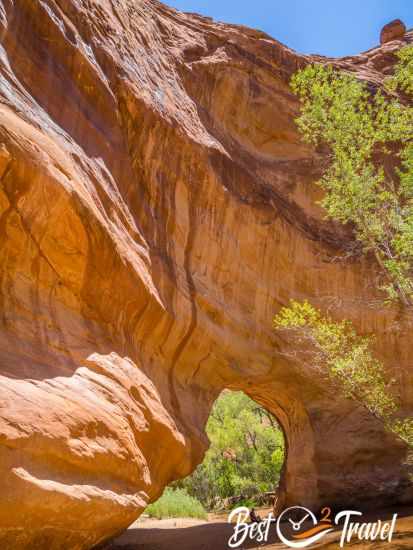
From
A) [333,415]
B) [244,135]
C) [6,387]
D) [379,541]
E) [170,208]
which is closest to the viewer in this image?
[6,387]

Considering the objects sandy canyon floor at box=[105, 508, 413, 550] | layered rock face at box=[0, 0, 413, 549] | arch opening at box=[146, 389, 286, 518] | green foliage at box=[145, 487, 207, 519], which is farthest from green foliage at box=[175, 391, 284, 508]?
sandy canyon floor at box=[105, 508, 413, 550]

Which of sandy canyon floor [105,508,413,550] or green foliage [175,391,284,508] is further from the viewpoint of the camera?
green foliage [175,391,284,508]

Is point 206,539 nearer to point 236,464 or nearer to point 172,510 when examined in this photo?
point 172,510

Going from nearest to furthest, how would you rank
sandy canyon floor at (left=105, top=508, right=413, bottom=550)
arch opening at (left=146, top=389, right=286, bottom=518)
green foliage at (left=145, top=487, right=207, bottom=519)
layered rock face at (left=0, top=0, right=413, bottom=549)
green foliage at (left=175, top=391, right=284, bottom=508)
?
layered rock face at (left=0, top=0, right=413, bottom=549)
sandy canyon floor at (left=105, top=508, right=413, bottom=550)
green foliage at (left=145, top=487, right=207, bottom=519)
arch opening at (left=146, top=389, right=286, bottom=518)
green foliage at (left=175, top=391, right=284, bottom=508)


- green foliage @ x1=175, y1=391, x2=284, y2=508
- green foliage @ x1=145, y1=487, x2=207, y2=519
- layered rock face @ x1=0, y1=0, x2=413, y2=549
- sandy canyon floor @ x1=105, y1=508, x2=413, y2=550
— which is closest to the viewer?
layered rock face @ x1=0, y1=0, x2=413, y2=549

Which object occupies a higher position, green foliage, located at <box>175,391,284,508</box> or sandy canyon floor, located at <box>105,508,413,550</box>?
green foliage, located at <box>175,391,284,508</box>

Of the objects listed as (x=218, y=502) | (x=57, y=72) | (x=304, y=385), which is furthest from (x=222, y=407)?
(x=57, y=72)

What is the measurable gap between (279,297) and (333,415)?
404cm

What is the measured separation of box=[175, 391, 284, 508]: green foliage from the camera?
25.0m

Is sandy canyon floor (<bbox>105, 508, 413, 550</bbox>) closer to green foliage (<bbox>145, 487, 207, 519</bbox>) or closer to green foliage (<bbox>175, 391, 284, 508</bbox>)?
green foliage (<bbox>145, 487, 207, 519</bbox>)

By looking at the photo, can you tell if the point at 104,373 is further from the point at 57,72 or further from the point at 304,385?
the point at 304,385

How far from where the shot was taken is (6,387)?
6.01 m

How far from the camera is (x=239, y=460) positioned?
2608 cm

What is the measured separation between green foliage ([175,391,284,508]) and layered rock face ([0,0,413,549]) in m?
9.32
